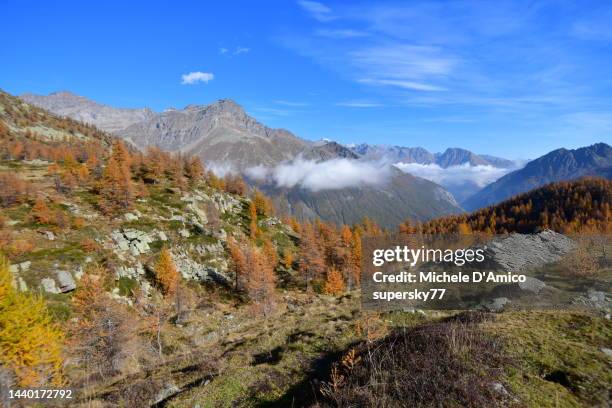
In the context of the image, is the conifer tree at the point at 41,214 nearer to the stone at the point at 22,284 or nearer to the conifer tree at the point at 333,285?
the stone at the point at 22,284

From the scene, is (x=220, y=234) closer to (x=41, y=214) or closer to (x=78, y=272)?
(x=41, y=214)

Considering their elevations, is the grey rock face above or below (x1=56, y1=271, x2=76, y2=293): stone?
above

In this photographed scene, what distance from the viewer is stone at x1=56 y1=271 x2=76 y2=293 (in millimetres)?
58625

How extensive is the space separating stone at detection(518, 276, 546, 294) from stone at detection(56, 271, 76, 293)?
2725 inches

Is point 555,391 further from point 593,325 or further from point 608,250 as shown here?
point 608,250

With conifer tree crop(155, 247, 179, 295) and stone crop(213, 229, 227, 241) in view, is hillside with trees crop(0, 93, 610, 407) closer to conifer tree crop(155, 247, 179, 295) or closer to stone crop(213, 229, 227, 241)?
conifer tree crop(155, 247, 179, 295)

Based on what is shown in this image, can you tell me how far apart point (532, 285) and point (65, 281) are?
70255 millimetres

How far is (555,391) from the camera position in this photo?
9.34 m

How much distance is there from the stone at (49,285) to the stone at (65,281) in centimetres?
90

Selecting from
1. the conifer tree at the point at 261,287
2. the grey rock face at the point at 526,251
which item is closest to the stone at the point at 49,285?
the conifer tree at the point at 261,287

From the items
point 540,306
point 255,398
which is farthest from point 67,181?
point 540,306

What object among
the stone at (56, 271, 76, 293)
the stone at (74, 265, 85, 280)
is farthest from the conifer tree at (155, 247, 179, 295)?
the stone at (56, 271, 76, 293)

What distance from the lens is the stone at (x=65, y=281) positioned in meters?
58.6

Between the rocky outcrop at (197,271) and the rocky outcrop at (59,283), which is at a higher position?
the rocky outcrop at (59,283)
